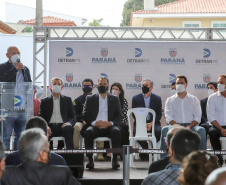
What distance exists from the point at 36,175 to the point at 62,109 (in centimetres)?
529

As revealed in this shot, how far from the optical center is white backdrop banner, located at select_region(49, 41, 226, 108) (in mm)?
9898

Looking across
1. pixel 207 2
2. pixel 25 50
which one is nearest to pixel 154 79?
pixel 25 50

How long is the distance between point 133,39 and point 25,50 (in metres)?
4.90

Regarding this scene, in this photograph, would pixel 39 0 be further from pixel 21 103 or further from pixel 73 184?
pixel 73 184

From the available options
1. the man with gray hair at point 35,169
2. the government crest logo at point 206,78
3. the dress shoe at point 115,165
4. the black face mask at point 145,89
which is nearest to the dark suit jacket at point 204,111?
the government crest logo at point 206,78

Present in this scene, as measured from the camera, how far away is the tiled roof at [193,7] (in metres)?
29.2

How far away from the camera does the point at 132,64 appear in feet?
32.8

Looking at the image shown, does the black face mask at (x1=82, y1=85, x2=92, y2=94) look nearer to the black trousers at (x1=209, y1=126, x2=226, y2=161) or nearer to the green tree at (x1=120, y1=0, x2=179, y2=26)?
the black trousers at (x1=209, y1=126, x2=226, y2=161)

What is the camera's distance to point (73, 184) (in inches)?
125

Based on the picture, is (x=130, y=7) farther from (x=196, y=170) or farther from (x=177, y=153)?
(x=196, y=170)

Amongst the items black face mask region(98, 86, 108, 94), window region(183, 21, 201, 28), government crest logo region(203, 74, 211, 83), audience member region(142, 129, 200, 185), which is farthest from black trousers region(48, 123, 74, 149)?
window region(183, 21, 201, 28)

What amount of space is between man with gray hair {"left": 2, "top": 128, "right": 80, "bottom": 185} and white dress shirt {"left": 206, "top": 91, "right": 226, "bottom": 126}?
5433 mm

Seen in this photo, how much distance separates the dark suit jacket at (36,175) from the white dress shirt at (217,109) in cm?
544

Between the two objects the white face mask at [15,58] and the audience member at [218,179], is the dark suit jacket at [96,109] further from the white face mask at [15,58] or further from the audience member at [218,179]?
the audience member at [218,179]
